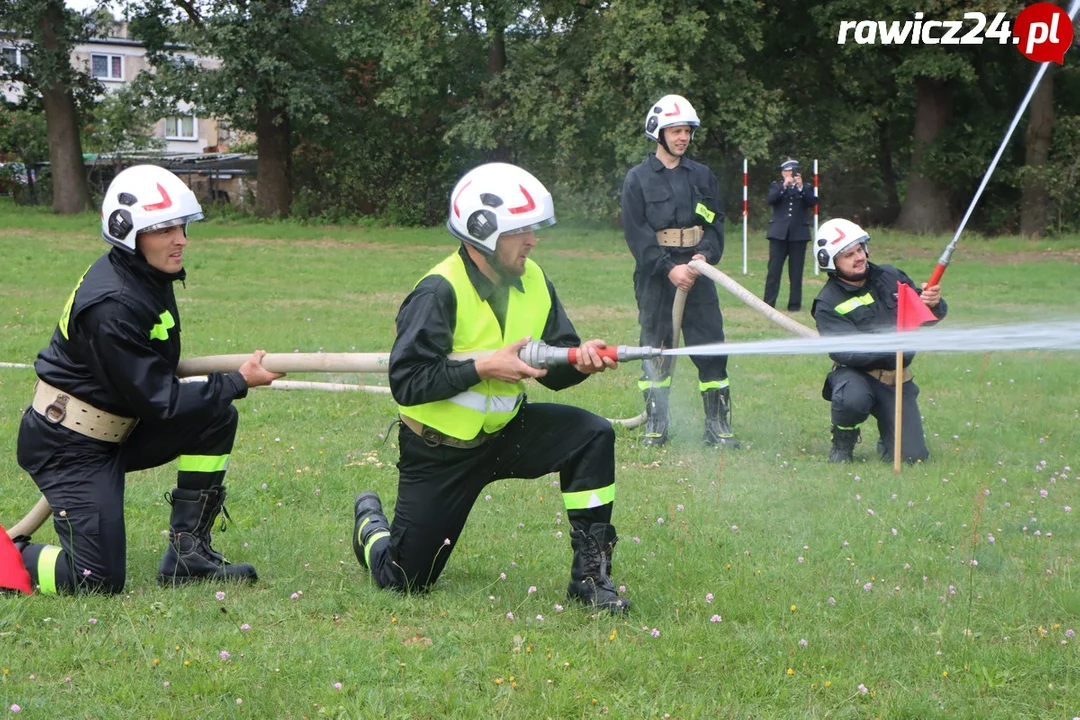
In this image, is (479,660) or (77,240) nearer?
(479,660)

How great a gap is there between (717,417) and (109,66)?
8824 centimetres

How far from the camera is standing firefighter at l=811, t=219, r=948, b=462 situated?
9.34 m

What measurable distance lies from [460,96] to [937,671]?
36.3 m

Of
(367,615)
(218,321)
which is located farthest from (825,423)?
(218,321)

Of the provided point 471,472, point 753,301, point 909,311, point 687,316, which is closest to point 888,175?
point 687,316

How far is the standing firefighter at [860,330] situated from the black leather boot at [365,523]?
4.07 meters

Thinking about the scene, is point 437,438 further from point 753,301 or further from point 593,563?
point 753,301

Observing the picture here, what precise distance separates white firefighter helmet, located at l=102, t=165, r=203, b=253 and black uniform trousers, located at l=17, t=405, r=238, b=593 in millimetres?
973

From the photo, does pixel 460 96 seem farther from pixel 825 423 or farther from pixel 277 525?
pixel 277 525

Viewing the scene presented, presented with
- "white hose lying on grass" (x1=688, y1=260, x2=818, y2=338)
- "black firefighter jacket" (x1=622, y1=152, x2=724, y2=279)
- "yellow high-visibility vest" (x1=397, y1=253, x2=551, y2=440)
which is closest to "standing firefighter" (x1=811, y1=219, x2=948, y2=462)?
"white hose lying on grass" (x1=688, y1=260, x2=818, y2=338)

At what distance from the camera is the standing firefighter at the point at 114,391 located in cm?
578

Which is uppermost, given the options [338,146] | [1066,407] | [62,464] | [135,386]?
[338,146]

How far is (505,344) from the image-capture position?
5.79 meters

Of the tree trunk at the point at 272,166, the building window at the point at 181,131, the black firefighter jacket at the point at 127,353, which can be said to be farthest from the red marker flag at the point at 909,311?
the building window at the point at 181,131
